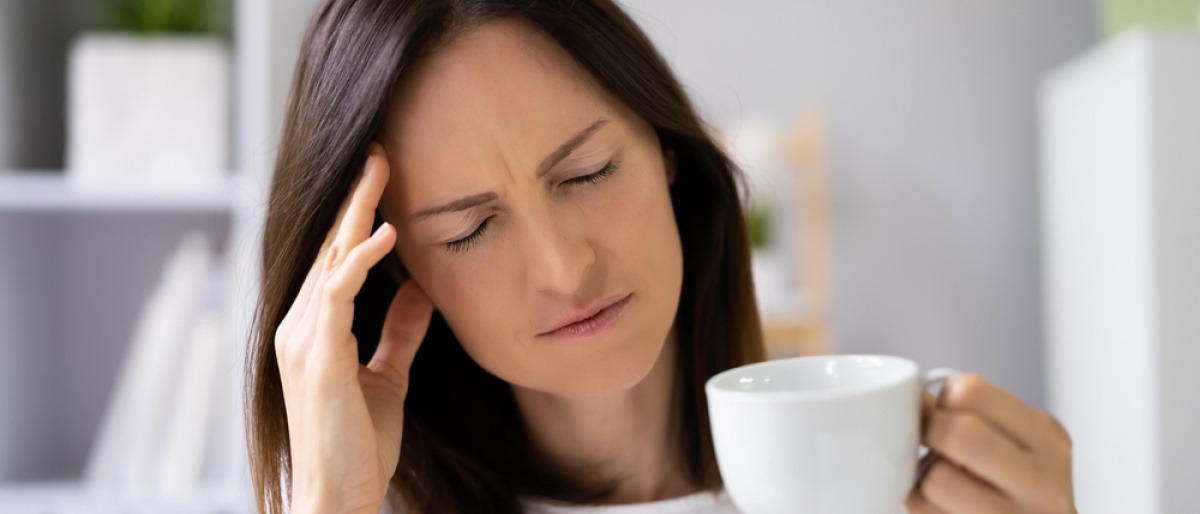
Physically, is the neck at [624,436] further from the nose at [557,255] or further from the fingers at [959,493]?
the fingers at [959,493]

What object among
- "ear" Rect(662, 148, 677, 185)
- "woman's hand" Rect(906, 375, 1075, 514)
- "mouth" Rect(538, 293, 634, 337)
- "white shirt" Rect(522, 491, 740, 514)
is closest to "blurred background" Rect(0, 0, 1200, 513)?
"ear" Rect(662, 148, 677, 185)

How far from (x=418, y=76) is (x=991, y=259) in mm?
2477

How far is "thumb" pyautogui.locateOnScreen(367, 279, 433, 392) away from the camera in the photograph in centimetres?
97

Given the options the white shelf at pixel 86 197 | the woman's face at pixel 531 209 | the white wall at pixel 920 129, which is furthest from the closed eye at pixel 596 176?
the white wall at pixel 920 129

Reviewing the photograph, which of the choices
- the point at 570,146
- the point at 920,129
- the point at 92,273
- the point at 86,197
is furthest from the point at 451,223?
the point at 920,129

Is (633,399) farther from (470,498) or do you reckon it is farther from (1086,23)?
(1086,23)

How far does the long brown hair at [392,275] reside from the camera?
0.85 meters

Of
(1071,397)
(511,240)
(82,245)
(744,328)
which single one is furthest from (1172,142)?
(82,245)

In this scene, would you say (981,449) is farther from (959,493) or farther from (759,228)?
(759,228)

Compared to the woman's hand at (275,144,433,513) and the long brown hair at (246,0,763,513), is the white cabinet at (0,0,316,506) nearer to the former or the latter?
the long brown hair at (246,0,763,513)

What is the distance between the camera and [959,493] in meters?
0.60

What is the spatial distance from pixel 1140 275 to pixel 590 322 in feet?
4.52

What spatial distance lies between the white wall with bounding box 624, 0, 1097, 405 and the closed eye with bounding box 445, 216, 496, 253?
208 cm

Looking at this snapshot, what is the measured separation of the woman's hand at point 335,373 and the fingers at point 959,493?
0.46 meters
